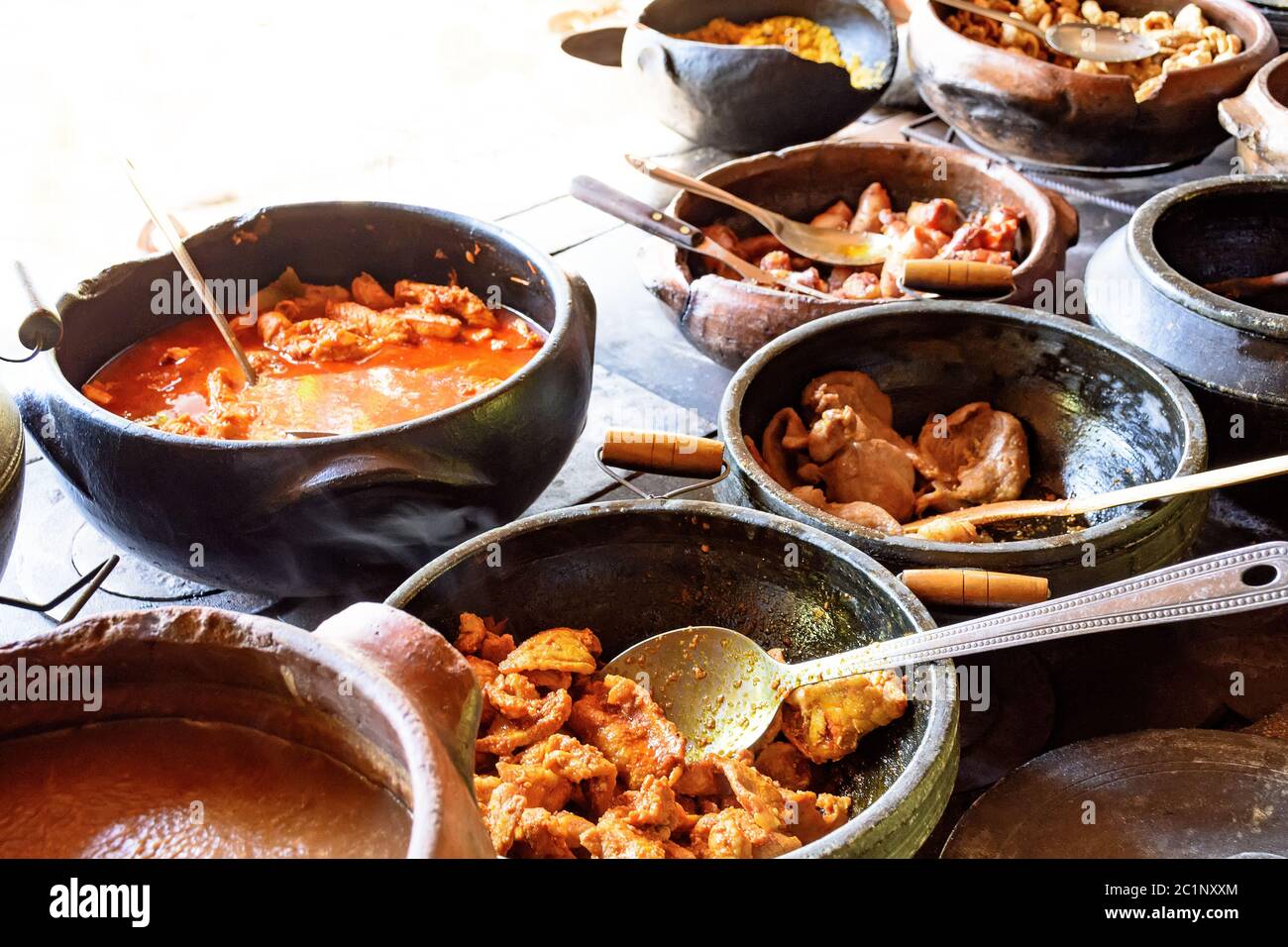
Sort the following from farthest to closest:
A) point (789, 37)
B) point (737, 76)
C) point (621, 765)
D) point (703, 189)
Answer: point (789, 37) → point (737, 76) → point (703, 189) → point (621, 765)

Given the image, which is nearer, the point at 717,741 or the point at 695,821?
the point at 695,821

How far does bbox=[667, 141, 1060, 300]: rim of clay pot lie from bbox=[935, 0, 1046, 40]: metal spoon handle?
74 cm

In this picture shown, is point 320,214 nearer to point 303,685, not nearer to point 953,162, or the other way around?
point 303,685

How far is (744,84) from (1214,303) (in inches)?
61.8

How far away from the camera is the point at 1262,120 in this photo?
2578 millimetres

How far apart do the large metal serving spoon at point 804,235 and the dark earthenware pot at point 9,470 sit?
1.53 meters

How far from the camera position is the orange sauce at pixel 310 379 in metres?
1.76

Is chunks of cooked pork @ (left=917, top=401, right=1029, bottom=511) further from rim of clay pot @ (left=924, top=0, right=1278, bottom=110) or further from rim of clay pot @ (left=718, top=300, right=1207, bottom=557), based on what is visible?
rim of clay pot @ (left=924, top=0, right=1278, bottom=110)

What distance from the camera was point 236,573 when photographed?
5.21 feet

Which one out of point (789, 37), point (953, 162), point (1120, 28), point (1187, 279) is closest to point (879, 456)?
point (1187, 279)
